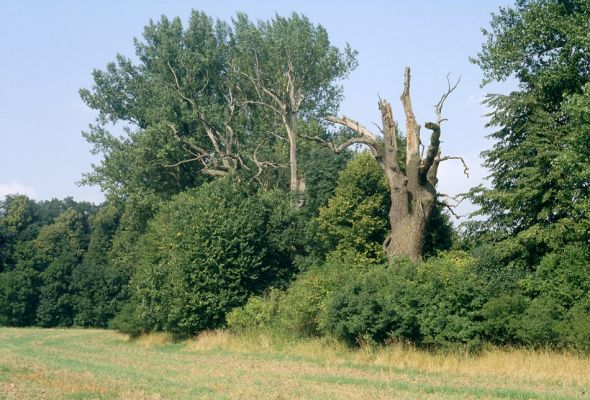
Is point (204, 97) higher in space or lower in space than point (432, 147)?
higher

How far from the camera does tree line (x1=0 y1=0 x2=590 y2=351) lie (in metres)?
26.2

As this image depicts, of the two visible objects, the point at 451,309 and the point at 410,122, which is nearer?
the point at 451,309

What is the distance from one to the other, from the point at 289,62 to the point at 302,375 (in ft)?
97.6

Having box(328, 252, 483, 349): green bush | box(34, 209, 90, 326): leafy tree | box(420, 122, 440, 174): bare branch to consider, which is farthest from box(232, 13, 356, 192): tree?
box(34, 209, 90, 326): leafy tree

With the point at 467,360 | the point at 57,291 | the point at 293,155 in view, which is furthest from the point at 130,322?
the point at 57,291

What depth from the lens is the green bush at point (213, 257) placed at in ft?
124

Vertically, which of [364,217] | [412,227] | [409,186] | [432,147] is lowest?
[412,227]

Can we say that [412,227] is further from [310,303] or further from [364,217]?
[310,303]

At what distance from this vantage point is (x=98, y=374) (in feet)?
72.1

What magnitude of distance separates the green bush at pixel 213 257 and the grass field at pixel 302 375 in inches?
254

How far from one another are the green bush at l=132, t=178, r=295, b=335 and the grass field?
6450mm

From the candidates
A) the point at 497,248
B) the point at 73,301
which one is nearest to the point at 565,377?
the point at 497,248

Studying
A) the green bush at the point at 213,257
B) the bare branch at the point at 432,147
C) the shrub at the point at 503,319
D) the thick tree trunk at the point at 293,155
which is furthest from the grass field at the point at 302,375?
the thick tree trunk at the point at 293,155

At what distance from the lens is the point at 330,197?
39.1 m
